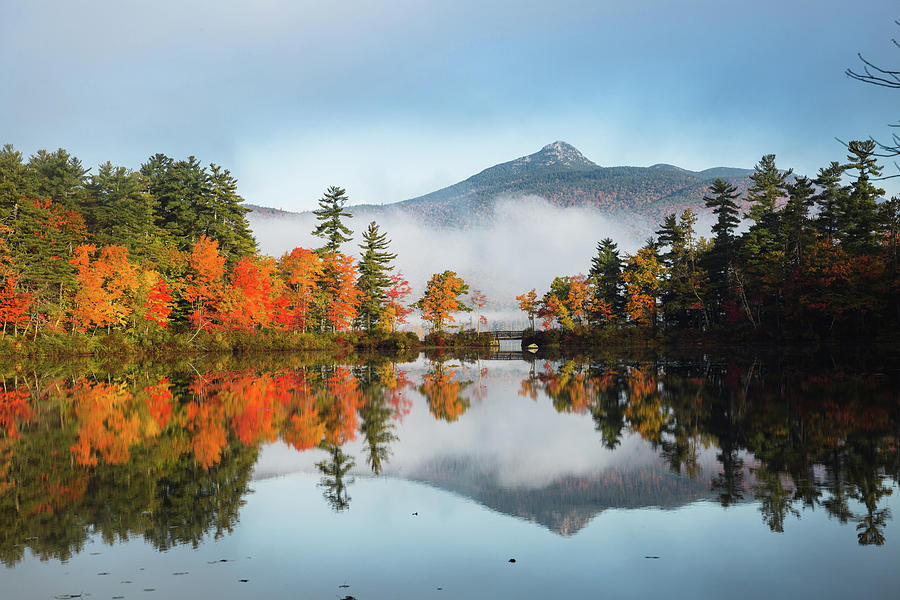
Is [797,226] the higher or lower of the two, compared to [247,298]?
higher

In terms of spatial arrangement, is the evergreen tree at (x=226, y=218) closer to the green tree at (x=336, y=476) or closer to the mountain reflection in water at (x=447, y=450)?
the mountain reflection in water at (x=447, y=450)

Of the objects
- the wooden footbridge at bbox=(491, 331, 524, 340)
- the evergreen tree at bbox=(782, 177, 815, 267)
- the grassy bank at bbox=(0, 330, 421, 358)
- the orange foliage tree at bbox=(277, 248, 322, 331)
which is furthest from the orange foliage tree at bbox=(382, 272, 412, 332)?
the evergreen tree at bbox=(782, 177, 815, 267)

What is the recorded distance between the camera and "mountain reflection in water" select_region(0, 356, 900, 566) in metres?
7.34

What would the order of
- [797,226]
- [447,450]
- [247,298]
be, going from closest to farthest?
1. [447,450]
2. [247,298]
3. [797,226]

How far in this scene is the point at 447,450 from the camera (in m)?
11.4

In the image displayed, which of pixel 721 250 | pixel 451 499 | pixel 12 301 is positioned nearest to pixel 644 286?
pixel 721 250

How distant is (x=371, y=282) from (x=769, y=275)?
36.0 metres

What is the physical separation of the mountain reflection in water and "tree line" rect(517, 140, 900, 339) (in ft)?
74.3

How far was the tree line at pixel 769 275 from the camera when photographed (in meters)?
40.2

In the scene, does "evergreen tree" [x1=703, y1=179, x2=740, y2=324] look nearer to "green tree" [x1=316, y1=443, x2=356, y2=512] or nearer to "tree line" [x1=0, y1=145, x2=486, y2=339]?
"tree line" [x1=0, y1=145, x2=486, y2=339]

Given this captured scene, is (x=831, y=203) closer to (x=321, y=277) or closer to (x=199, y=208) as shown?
(x=321, y=277)

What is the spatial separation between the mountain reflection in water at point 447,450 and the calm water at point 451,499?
55 mm

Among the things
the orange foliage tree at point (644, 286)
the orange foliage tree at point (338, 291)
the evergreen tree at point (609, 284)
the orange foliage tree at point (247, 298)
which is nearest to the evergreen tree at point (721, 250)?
the orange foliage tree at point (644, 286)

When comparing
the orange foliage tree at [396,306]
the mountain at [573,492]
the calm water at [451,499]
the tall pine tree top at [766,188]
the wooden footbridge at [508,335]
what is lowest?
the mountain at [573,492]
